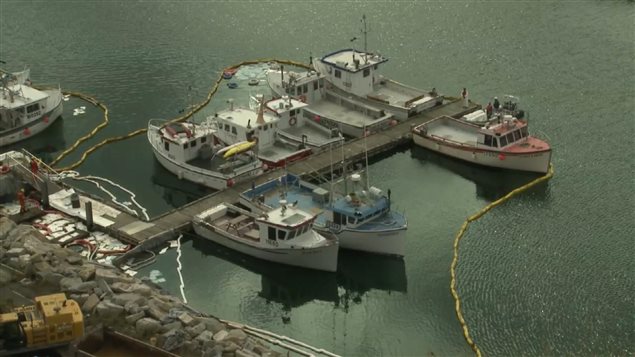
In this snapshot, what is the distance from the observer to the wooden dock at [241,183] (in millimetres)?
56344

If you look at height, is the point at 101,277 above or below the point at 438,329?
above

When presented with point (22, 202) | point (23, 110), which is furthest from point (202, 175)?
point (23, 110)

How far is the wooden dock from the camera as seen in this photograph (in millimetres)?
56344

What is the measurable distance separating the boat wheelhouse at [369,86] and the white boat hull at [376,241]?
19089 millimetres

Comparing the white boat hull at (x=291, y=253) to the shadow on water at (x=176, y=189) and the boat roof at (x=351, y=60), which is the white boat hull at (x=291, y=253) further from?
the boat roof at (x=351, y=60)

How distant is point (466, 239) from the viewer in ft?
189

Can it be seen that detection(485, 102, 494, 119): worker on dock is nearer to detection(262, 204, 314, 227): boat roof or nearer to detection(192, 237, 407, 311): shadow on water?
detection(192, 237, 407, 311): shadow on water

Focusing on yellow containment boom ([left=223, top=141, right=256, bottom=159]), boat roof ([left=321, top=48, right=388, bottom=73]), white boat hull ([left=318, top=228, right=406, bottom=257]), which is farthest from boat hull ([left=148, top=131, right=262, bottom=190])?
boat roof ([left=321, top=48, right=388, bottom=73])

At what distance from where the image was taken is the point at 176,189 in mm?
63531

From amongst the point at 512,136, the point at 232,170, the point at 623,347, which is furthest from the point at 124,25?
the point at 623,347

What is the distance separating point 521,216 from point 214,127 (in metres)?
20.7

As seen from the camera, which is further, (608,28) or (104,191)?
(608,28)

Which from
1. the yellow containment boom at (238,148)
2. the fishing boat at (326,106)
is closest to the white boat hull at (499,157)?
the fishing boat at (326,106)

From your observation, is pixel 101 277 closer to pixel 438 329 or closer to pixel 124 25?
pixel 438 329
